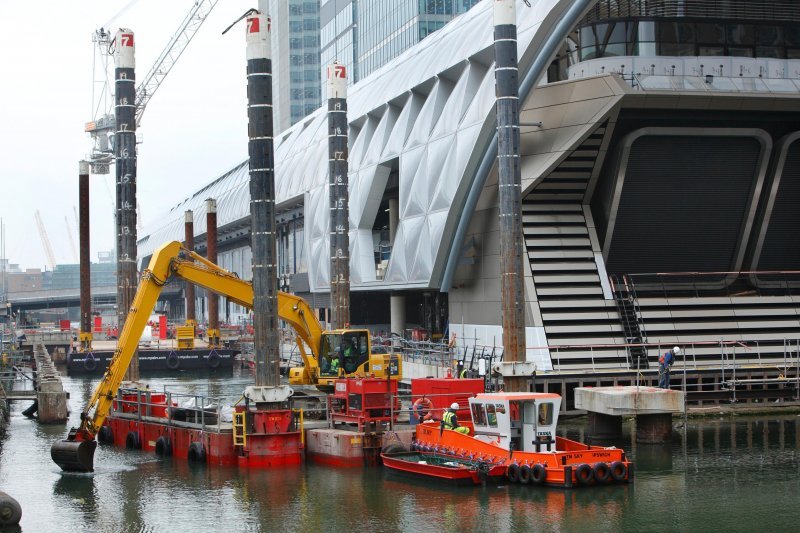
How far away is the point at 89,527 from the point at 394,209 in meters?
45.7

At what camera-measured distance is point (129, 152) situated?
170 ft

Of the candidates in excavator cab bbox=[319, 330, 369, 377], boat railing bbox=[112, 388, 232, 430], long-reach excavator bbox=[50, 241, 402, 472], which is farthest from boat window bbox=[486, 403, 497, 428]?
excavator cab bbox=[319, 330, 369, 377]

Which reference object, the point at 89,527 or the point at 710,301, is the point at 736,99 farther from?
the point at 89,527

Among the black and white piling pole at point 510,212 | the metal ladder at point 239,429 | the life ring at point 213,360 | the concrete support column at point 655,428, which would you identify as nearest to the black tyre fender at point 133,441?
the metal ladder at point 239,429

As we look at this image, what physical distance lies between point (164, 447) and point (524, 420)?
13519mm

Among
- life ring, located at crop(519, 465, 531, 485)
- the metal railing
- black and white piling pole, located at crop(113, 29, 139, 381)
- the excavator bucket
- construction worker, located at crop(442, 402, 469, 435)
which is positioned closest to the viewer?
life ring, located at crop(519, 465, 531, 485)

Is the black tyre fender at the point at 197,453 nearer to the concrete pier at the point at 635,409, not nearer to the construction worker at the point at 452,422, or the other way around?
the construction worker at the point at 452,422

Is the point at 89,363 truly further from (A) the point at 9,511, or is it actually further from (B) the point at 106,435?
(A) the point at 9,511

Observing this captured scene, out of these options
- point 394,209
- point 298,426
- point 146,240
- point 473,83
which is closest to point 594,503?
point 298,426

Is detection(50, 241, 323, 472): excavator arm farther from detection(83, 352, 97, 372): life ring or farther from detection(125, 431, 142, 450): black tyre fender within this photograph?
detection(83, 352, 97, 372): life ring

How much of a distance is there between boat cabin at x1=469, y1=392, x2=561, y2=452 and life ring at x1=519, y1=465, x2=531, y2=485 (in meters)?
0.90

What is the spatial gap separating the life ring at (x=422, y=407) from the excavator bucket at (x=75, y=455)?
1006 centimetres

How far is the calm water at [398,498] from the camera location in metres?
28.8

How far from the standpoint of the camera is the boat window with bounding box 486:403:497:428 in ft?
111
